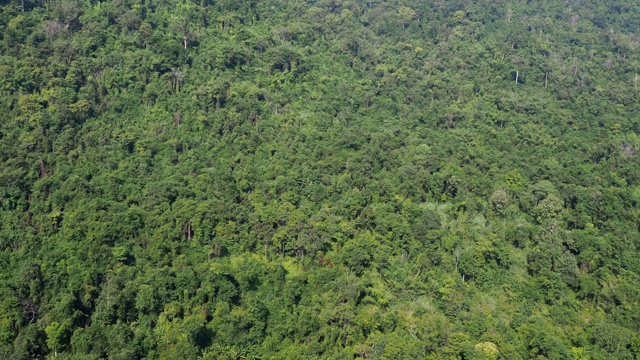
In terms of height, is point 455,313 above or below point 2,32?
below

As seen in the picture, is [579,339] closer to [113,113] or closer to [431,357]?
[431,357]

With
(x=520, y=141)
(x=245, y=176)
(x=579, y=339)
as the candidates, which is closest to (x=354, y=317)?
(x=579, y=339)

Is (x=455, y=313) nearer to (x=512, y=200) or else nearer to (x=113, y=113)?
(x=512, y=200)

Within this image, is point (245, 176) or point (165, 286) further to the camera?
point (245, 176)

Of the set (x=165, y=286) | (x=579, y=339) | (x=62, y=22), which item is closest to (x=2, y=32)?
(x=62, y=22)

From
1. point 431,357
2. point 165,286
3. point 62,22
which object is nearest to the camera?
point 431,357

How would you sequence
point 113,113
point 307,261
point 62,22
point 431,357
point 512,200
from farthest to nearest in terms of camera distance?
point 62,22, point 113,113, point 512,200, point 307,261, point 431,357

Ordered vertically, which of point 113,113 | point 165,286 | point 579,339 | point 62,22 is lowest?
point 579,339
